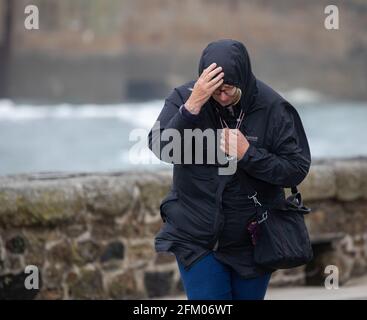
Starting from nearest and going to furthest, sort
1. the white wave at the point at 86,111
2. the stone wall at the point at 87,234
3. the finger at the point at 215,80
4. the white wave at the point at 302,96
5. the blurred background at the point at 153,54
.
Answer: the finger at the point at 215,80, the stone wall at the point at 87,234, the white wave at the point at 86,111, the blurred background at the point at 153,54, the white wave at the point at 302,96

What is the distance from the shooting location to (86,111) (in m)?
43.3

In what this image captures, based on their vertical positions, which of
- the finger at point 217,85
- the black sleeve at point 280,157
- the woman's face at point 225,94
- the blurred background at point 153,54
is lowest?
the black sleeve at point 280,157

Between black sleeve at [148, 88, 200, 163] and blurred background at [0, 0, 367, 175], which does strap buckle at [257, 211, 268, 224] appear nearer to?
black sleeve at [148, 88, 200, 163]

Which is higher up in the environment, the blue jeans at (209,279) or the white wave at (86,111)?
the white wave at (86,111)

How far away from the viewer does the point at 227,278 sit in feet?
11.5

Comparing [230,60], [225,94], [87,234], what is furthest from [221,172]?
[87,234]

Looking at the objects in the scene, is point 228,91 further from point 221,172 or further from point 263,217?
point 263,217

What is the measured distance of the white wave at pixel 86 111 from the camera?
40.3 metres

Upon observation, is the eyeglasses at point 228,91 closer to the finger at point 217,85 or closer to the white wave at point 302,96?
the finger at point 217,85

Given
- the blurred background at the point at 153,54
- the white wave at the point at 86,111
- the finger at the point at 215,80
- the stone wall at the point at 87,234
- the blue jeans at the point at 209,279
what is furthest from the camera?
the blurred background at the point at 153,54

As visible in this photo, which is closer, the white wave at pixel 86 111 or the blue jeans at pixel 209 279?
the blue jeans at pixel 209 279

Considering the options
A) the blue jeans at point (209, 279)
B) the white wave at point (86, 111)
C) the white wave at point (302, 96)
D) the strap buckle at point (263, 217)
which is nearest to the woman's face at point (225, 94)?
the strap buckle at point (263, 217)

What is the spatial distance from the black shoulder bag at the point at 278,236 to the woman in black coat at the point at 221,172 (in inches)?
1.1

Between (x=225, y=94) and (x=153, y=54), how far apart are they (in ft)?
160
